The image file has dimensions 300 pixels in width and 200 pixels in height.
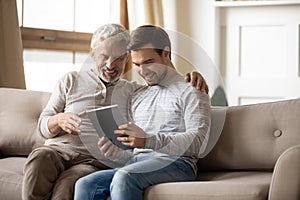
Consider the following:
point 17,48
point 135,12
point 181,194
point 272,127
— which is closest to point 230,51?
point 135,12

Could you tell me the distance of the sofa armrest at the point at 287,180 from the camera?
6.83ft

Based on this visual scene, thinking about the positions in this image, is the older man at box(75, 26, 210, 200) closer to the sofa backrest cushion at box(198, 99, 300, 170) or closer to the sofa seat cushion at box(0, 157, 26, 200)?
the sofa backrest cushion at box(198, 99, 300, 170)

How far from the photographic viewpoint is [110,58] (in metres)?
2.56

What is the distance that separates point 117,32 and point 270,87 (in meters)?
2.31

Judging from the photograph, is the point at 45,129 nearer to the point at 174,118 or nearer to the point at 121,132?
the point at 121,132

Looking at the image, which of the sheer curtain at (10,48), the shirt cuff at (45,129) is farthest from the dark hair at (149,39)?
the sheer curtain at (10,48)

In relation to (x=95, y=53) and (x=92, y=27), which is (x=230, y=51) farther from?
(x=95, y=53)

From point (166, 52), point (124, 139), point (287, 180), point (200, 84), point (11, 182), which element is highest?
point (166, 52)

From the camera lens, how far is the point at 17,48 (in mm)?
3750

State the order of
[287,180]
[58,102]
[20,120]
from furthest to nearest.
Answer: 1. [20,120]
2. [58,102]
3. [287,180]

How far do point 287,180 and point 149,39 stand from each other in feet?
2.63

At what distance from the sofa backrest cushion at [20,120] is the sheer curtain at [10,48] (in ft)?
2.09

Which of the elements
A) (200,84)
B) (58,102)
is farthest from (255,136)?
(58,102)

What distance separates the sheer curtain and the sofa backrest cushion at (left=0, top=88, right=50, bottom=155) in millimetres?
638
